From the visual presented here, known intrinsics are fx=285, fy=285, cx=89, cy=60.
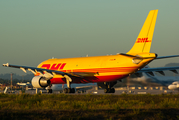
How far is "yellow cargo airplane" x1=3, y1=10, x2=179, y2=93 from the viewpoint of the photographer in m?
28.9

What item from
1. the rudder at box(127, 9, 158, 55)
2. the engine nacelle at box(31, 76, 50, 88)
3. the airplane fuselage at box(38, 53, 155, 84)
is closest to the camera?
the rudder at box(127, 9, 158, 55)

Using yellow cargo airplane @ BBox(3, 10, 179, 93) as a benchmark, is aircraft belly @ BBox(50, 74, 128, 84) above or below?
below

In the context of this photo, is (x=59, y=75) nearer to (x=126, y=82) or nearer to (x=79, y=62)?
(x=79, y=62)

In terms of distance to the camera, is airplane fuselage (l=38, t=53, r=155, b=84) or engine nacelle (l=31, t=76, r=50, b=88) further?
engine nacelle (l=31, t=76, r=50, b=88)

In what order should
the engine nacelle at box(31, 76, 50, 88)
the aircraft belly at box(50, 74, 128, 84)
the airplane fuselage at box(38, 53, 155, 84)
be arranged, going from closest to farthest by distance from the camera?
the airplane fuselage at box(38, 53, 155, 84) → the aircraft belly at box(50, 74, 128, 84) → the engine nacelle at box(31, 76, 50, 88)

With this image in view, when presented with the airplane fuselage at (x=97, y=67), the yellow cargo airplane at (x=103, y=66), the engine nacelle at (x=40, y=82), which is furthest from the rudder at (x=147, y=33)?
the engine nacelle at (x=40, y=82)

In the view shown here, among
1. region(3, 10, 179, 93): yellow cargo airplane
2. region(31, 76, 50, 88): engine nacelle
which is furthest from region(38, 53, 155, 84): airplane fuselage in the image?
region(31, 76, 50, 88): engine nacelle

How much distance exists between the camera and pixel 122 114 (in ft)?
44.1

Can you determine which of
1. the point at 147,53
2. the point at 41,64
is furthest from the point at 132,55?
the point at 41,64

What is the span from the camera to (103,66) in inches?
1237

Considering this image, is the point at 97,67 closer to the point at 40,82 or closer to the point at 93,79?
the point at 93,79

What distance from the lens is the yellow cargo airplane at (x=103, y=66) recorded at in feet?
94.8

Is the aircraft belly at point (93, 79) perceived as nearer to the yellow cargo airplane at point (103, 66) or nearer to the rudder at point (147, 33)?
the yellow cargo airplane at point (103, 66)

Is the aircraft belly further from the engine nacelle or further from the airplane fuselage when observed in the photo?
the engine nacelle
